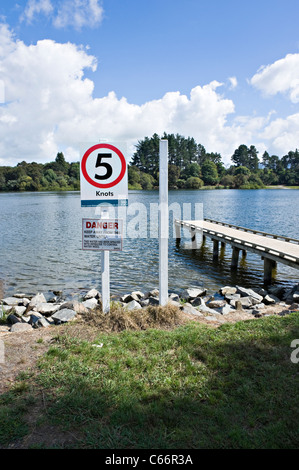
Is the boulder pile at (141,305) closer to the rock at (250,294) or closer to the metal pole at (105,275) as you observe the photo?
the rock at (250,294)

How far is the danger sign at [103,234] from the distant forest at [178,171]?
103313 millimetres

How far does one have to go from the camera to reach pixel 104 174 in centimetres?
646

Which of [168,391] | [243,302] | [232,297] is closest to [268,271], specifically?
[232,297]

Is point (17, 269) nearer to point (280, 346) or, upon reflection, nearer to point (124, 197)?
point (124, 197)

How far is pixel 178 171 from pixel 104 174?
122 m

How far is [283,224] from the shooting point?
32.7 meters

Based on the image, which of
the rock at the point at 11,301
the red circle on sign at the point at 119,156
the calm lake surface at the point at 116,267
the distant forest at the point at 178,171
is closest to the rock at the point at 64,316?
the red circle on sign at the point at 119,156

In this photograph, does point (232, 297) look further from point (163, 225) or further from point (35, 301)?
point (35, 301)

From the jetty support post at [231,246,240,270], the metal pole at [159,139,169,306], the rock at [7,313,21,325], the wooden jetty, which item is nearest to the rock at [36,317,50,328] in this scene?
the rock at [7,313,21,325]

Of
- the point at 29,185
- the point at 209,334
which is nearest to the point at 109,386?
the point at 209,334

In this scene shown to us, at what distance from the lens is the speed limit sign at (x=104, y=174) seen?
6387mm

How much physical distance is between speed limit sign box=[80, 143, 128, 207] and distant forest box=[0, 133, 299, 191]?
10323cm

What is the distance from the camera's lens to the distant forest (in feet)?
367

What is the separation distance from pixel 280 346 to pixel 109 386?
2.77 meters
